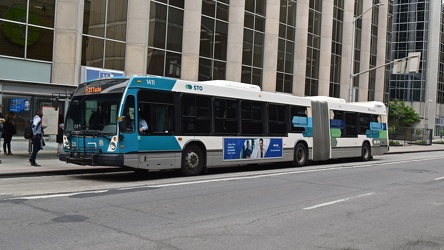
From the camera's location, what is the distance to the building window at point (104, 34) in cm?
2175

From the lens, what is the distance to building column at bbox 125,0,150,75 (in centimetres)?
2322

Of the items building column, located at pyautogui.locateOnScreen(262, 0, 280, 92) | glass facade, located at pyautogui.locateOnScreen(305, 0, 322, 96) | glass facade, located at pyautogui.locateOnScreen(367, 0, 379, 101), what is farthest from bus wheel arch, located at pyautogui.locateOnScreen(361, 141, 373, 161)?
glass facade, located at pyautogui.locateOnScreen(367, 0, 379, 101)

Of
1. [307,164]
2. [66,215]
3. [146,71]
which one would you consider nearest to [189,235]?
[66,215]

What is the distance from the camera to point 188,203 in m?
8.90

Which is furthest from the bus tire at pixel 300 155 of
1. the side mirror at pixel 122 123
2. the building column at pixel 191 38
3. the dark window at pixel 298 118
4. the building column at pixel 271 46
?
the building column at pixel 271 46

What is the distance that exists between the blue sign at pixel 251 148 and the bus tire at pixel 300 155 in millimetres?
1248

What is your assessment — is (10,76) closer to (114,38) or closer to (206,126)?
(114,38)

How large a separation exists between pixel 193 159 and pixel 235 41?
16696 millimetres

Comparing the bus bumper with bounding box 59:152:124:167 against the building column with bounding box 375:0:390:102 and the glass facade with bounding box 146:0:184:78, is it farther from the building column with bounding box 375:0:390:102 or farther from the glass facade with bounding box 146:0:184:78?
the building column with bounding box 375:0:390:102

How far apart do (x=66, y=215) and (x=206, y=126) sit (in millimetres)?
7030

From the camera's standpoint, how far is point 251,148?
51.0 feet

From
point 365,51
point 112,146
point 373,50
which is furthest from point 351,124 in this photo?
point 373,50

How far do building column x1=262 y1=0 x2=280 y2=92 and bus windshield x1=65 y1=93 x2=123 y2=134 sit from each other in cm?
1985

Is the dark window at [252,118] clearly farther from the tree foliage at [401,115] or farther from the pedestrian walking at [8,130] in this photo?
the tree foliage at [401,115]
